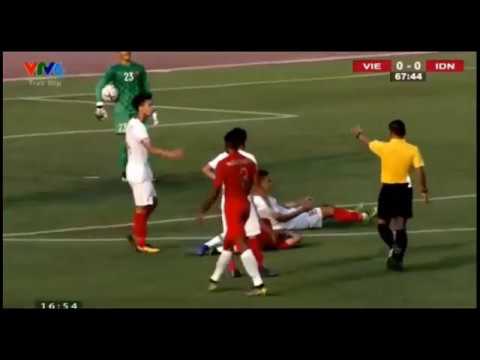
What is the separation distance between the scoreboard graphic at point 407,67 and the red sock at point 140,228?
1919cm

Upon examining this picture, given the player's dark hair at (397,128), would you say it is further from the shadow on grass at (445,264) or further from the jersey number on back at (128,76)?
the jersey number on back at (128,76)

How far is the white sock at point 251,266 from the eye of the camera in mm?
22188

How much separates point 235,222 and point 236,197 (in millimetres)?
303

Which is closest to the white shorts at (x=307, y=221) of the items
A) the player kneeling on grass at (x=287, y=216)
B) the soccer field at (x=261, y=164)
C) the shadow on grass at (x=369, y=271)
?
the player kneeling on grass at (x=287, y=216)

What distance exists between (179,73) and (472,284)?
79.4ft

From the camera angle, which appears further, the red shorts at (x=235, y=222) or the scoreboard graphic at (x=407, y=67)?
the scoreboard graphic at (x=407, y=67)

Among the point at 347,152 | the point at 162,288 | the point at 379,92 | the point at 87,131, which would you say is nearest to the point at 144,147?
the point at 162,288

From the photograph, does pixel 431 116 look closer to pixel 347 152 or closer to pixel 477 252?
pixel 347 152

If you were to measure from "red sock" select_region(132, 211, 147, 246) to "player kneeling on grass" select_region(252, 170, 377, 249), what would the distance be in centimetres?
154

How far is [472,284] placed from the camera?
75.9 ft

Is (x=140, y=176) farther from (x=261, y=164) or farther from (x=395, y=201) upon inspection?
(x=261, y=164)

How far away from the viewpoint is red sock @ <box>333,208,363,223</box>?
26.8 meters

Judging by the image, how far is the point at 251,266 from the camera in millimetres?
22234

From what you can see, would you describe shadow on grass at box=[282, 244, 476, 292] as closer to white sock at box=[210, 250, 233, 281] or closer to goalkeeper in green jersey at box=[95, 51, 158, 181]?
white sock at box=[210, 250, 233, 281]
